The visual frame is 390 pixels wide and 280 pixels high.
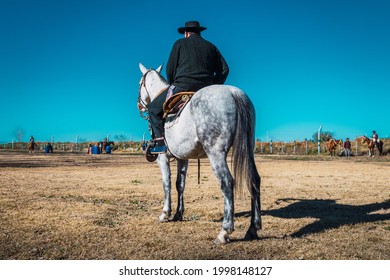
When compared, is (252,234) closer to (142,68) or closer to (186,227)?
(186,227)

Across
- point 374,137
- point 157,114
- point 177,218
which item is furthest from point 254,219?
point 374,137

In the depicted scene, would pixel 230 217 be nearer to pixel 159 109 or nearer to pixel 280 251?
pixel 280 251

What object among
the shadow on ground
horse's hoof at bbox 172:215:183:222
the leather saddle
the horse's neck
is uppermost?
the horse's neck

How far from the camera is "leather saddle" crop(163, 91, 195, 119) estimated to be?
6191mm

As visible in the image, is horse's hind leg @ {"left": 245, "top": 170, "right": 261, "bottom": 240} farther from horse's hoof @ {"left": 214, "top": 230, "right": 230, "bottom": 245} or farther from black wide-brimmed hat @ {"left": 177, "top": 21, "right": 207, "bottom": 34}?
black wide-brimmed hat @ {"left": 177, "top": 21, "right": 207, "bottom": 34}

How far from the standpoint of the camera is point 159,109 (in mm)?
6777

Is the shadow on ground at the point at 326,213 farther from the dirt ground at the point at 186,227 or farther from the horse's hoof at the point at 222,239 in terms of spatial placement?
the horse's hoof at the point at 222,239

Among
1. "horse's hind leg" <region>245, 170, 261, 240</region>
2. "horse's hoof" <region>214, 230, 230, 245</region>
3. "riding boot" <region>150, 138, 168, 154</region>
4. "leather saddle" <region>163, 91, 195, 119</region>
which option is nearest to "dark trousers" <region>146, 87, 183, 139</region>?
"riding boot" <region>150, 138, 168, 154</region>

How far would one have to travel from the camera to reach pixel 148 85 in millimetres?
7781

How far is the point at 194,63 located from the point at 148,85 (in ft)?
5.56

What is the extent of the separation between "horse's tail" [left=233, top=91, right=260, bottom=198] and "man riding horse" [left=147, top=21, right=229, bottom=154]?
101cm

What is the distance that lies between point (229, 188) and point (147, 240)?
136 centimetres

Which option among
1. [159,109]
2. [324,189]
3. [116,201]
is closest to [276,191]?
[324,189]

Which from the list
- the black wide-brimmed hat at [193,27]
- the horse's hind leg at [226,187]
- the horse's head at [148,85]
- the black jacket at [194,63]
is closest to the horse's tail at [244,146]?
the horse's hind leg at [226,187]
